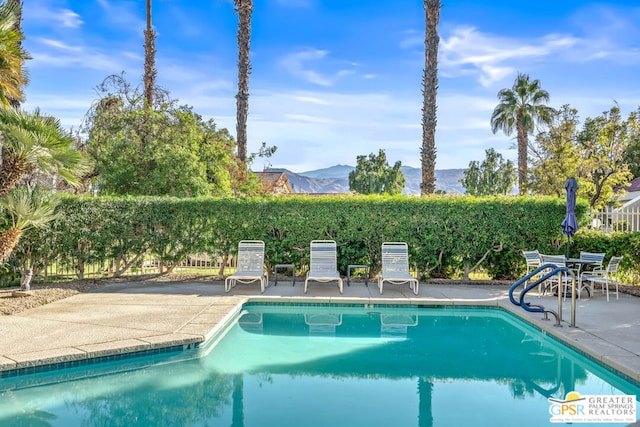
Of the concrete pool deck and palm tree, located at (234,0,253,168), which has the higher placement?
palm tree, located at (234,0,253,168)

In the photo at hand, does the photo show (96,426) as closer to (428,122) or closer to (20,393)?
(20,393)

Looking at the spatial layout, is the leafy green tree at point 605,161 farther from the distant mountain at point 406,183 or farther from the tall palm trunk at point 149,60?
the tall palm trunk at point 149,60

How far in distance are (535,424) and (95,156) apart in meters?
16.2

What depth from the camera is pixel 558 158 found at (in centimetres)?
1947

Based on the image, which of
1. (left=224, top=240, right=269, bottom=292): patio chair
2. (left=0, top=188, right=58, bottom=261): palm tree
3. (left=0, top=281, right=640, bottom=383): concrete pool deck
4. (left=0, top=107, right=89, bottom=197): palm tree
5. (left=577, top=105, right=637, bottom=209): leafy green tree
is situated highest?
(left=577, top=105, right=637, bottom=209): leafy green tree

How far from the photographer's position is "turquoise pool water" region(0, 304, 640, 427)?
4.90 meters

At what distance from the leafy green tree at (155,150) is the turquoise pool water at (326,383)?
8710 mm

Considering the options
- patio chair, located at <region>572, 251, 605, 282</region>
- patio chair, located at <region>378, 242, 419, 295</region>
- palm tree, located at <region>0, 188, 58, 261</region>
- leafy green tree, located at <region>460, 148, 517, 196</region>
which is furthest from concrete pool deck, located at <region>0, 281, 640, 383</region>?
leafy green tree, located at <region>460, 148, 517, 196</region>

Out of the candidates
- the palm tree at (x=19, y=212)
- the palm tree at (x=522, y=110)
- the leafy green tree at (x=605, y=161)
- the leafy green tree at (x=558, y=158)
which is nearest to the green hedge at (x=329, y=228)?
the palm tree at (x=19, y=212)

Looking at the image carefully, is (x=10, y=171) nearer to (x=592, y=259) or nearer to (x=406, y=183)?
(x=592, y=259)

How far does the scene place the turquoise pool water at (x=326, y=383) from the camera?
490cm

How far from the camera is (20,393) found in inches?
206

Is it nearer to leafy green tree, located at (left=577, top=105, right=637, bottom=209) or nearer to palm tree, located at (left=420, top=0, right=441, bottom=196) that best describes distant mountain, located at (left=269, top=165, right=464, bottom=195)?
palm tree, located at (left=420, top=0, right=441, bottom=196)

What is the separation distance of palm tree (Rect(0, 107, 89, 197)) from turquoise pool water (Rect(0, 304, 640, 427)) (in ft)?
14.2
